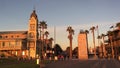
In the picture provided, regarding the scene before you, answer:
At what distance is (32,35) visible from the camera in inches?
3999

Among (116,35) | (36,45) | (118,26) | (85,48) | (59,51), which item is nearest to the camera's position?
(85,48)

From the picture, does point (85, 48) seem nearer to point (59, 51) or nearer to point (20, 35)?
point (20, 35)

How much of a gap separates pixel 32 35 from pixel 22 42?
271 inches

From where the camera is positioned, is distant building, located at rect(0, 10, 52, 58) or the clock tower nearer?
distant building, located at rect(0, 10, 52, 58)

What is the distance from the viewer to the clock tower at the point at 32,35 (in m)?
98.9

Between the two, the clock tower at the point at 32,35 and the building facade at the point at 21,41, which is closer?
the building facade at the point at 21,41

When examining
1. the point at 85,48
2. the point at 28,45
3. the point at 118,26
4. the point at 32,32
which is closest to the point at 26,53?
the point at 28,45

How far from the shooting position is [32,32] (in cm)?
10225

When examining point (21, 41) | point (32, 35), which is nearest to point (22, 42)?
point (21, 41)

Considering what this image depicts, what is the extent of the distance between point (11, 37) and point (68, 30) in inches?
1206

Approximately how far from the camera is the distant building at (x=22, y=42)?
9481 centimetres

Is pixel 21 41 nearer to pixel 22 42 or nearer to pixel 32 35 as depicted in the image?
pixel 22 42

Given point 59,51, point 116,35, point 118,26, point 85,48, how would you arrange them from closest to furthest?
1. point 85,48
2. point 118,26
3. point 116,35
4. point 59,51

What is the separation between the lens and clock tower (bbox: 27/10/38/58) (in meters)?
98.9
